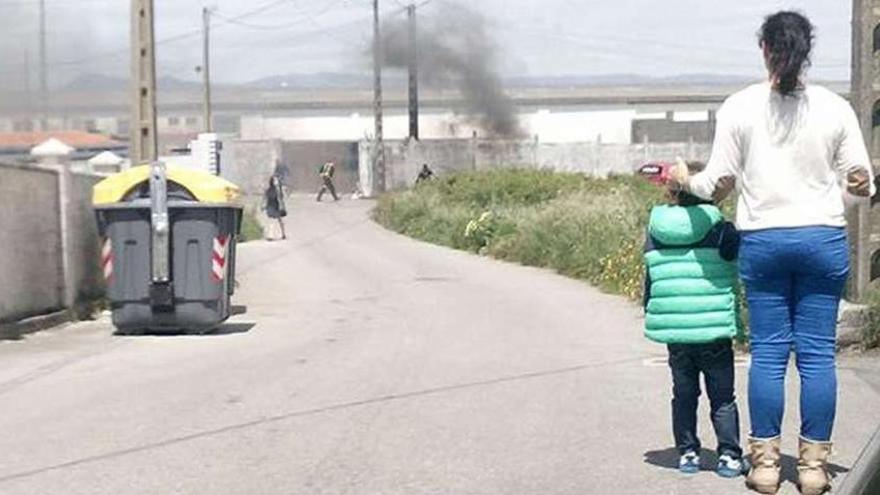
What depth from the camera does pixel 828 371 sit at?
6078 millimetres

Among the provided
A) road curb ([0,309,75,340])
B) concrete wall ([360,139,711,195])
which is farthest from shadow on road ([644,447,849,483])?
concrete wall ([360,139,711,195])

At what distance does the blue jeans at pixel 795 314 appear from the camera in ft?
19.5

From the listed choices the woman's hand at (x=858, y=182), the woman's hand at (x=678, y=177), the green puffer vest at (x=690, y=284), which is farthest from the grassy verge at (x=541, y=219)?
the woman's hand at (x=858, y=182)

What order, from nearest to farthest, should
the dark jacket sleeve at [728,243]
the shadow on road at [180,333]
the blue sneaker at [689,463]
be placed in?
the dark jacket sleeve at [728,243] < the blue sneaker at [689,463] < the shadow on road at [180,333]

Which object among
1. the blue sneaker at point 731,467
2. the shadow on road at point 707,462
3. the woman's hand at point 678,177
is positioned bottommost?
the shadow on road at point 707,462

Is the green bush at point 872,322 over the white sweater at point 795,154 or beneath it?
beneath

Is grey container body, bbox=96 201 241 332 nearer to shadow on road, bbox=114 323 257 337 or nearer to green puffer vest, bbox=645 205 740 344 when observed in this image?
shadow on road, bbox=114 323 257 337

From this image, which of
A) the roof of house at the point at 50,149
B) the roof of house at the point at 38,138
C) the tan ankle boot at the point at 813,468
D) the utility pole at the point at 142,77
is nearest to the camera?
the tan ankle boot at the point at 813,468

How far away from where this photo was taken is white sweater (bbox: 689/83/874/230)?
19.5 ft

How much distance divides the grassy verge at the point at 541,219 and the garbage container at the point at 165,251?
178 inches

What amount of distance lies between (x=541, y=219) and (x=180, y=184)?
12.0m

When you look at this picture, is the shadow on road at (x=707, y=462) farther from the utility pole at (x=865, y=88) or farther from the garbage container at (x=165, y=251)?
the garbage container at (x=165, y=251)

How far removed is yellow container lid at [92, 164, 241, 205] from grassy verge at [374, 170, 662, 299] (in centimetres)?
439

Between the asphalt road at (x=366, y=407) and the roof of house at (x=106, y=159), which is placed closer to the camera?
the asphalt road at (x=366, y=407)
